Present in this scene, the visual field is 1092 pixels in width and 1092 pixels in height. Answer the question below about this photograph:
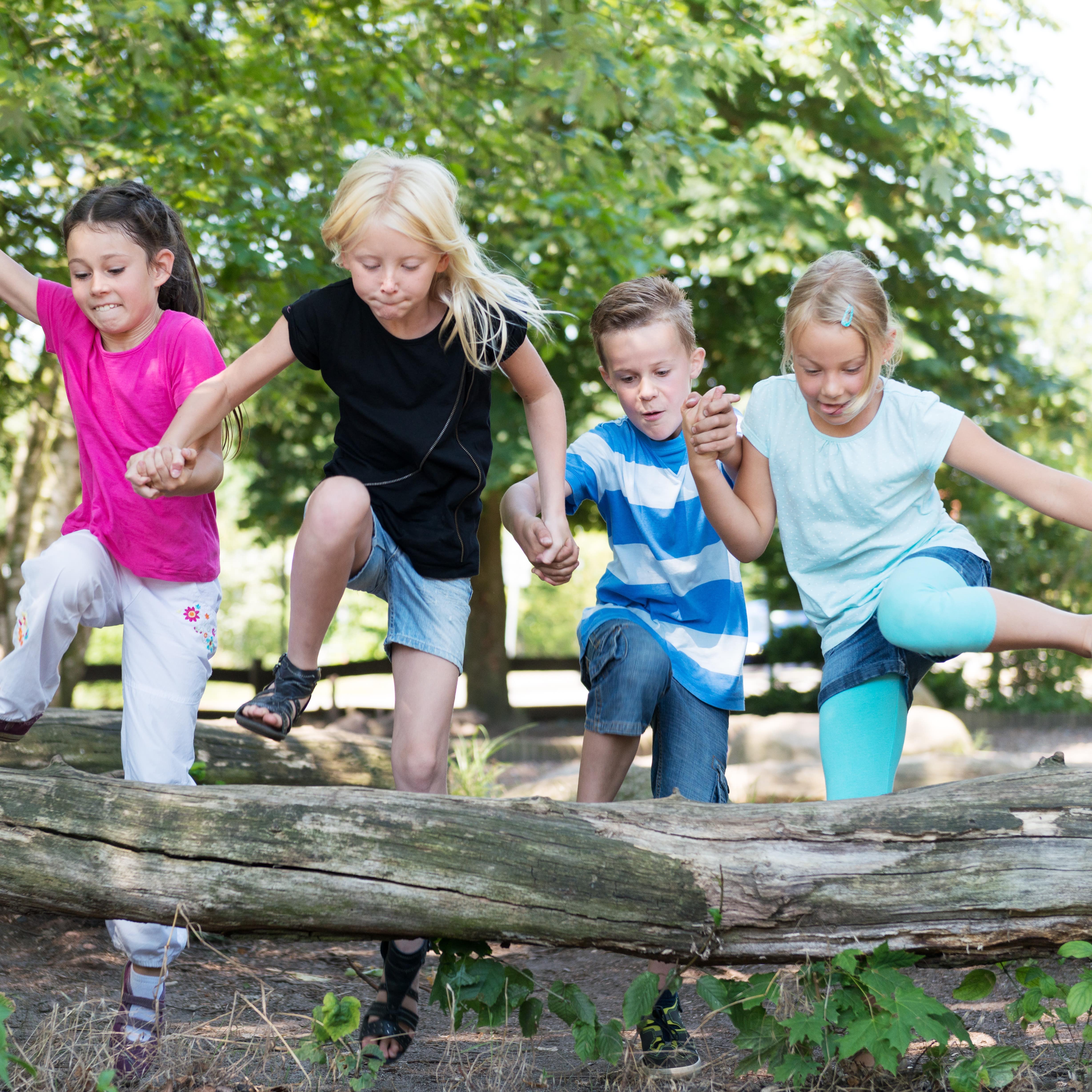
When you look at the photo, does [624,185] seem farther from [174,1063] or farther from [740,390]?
[174,1063]

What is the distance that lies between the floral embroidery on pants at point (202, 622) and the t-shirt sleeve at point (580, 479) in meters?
0.97

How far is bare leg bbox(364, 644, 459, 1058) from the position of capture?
287 centimetres

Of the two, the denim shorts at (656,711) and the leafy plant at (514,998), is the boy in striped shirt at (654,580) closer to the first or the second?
the denim shorts at (656,711)

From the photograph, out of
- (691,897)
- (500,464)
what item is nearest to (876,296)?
(691,897)

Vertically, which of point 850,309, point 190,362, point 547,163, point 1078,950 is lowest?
point 1078,950

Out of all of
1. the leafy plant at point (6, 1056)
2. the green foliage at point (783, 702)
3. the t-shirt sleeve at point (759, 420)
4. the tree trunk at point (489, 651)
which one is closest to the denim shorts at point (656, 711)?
the t-shirt sleeve at point (759, 420)

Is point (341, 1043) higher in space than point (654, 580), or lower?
lower

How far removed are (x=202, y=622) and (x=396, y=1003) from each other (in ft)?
3.65

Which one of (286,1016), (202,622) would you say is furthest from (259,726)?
(286,1016)

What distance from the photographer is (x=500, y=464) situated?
27.2 feet

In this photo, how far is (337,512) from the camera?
2.69 metres

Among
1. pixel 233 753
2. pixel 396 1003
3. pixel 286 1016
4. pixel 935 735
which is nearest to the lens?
pixel 396 1003

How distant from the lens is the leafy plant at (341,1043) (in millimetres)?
2473

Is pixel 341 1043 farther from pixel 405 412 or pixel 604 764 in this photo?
pixel 405 412
